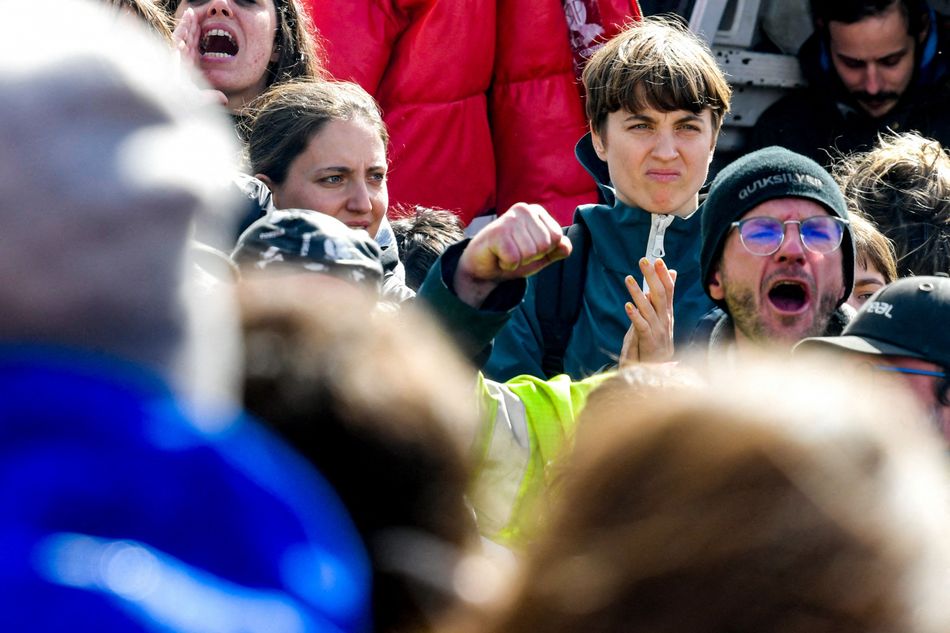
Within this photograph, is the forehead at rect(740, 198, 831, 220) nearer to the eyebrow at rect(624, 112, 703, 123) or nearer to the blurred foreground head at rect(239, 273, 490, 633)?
the eyebrow at rect(624, 112, 703, 123)

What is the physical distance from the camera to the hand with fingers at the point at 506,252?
161 centimetres

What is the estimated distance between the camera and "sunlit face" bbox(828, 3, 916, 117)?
15.4 ft

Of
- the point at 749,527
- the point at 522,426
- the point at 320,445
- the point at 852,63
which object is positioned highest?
the point at 749,527

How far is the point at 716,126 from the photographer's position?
316 centimetres

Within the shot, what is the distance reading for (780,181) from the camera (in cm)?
260

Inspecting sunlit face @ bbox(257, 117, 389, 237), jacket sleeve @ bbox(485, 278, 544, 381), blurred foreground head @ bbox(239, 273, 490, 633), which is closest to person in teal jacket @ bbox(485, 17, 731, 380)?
jacket sleeve @ bbox(485, 278, 544, 381)

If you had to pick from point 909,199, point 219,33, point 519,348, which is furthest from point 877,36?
point 219,33

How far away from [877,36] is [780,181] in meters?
2.43

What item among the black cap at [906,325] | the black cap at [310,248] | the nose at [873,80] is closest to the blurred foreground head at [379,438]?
the black cap at [310,248]

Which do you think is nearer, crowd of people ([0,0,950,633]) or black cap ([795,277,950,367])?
crowd of people ([0,0,950,633])

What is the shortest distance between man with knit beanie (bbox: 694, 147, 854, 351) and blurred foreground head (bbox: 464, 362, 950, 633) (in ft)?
6.22

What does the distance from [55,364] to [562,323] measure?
2380mm

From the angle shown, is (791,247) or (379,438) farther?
(791,247)

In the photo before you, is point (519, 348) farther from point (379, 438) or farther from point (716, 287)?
point (379, 438)
